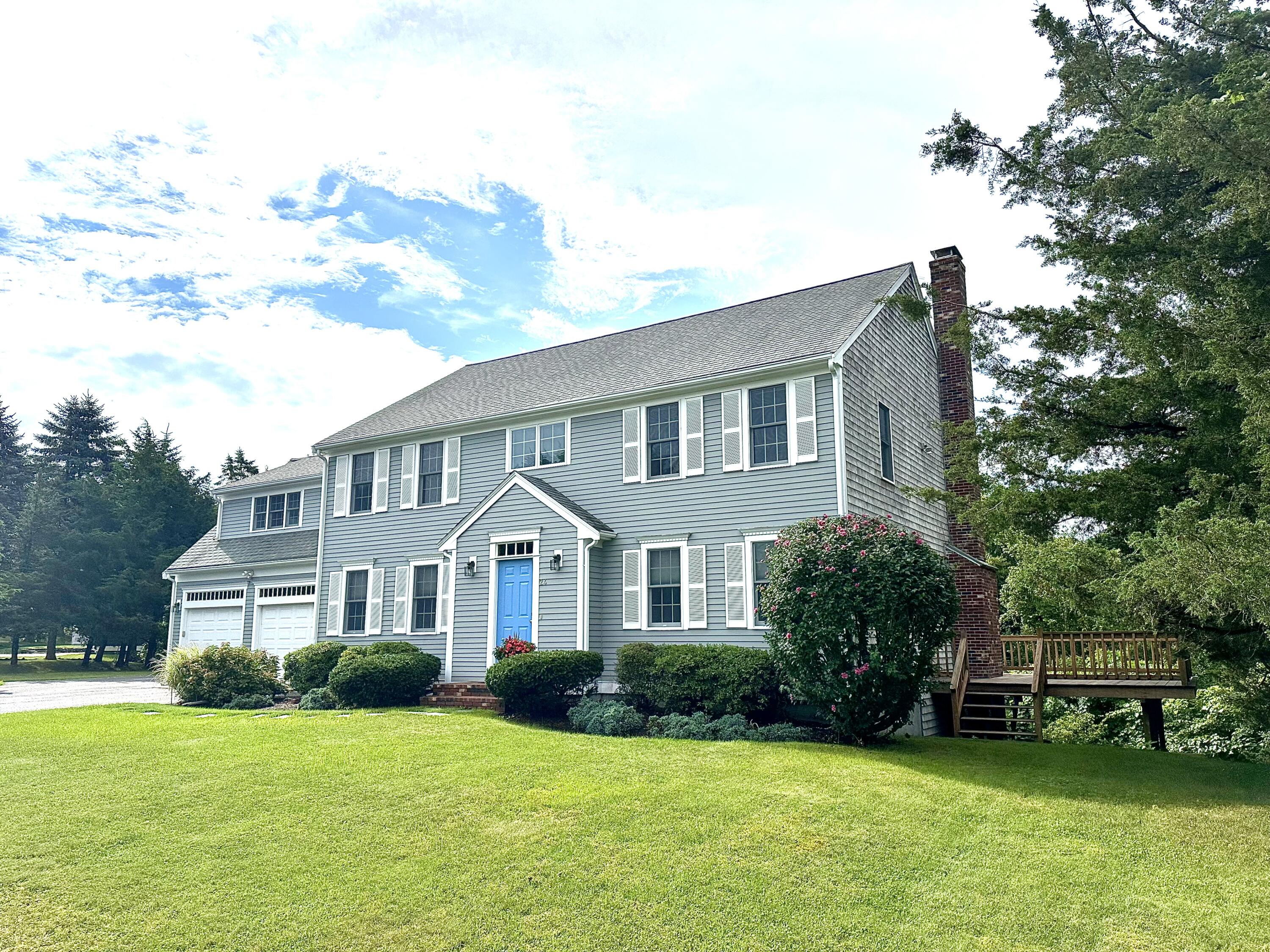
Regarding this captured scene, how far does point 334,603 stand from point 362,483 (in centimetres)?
293

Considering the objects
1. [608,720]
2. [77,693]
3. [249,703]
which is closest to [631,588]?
[608,720]

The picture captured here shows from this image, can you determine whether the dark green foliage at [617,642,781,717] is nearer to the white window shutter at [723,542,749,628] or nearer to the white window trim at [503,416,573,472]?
the white window shutter at [723,542,749,628]

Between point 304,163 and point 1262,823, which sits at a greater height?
point 304,163

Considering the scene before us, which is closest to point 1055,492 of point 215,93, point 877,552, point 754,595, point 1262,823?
point 877,552

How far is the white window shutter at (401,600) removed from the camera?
17891mm

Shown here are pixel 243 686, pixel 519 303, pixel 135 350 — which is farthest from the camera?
pixel 135 350

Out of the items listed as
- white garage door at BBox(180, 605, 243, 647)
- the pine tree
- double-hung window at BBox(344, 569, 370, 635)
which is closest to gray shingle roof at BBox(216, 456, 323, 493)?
white garage door at BBox(180, 605, 243, 647)

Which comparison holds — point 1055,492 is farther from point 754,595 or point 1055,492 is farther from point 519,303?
point 519,303

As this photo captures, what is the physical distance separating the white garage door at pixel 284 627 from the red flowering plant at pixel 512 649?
8298 mm

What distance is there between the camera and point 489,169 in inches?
515

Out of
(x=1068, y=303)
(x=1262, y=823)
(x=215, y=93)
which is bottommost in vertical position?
(x=1262, y=823)

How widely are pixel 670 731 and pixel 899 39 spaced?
31.7ft

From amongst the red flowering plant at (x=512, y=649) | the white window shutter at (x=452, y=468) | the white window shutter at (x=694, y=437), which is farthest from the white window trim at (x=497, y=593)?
the white window shutter at (x=694, y=437)

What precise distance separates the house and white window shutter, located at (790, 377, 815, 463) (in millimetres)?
30
